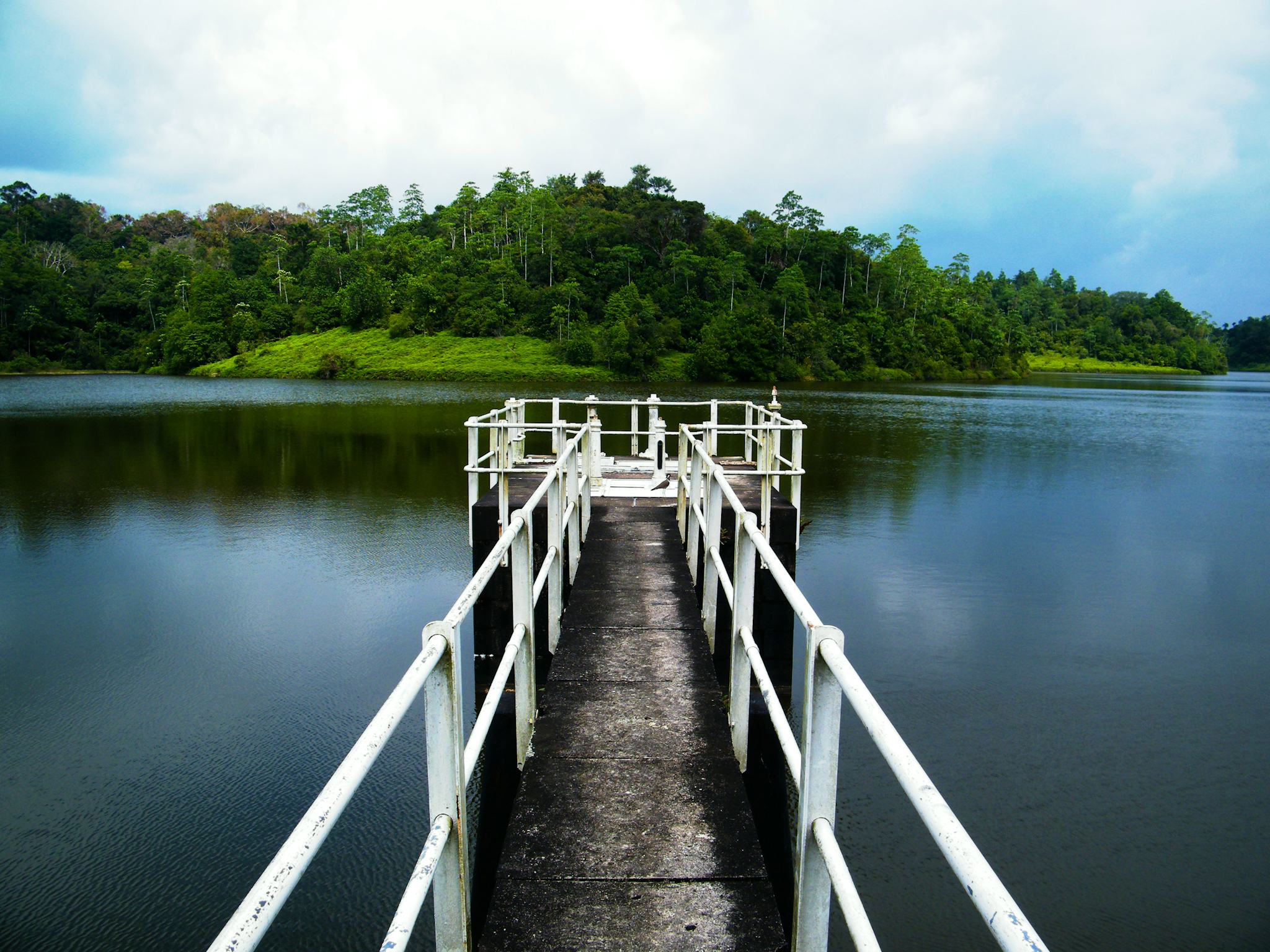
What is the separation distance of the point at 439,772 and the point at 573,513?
18.1ft

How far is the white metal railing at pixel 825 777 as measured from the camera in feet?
4.90

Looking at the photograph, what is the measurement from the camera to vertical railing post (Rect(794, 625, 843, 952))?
237 centimetres

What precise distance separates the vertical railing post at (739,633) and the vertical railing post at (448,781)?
1.80 m

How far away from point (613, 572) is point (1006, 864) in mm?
4069

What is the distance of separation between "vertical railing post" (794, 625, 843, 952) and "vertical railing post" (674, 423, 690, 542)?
6305 mm

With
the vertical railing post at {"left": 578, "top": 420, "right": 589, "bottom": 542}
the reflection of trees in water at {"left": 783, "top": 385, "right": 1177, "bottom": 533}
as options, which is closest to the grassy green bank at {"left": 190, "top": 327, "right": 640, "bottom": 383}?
the reflection of trees in water at {"left": 783, "top": 385, "right": 1177, "bottom": 533}

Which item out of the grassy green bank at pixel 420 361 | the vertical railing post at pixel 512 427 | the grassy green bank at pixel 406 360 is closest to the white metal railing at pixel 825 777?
the vertical railing post at pixel 512 427

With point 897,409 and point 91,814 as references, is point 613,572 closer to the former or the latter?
point 91,814

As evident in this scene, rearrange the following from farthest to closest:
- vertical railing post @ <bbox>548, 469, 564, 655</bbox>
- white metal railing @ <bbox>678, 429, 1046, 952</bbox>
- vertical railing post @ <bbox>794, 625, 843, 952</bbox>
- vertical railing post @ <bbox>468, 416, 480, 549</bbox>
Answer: vertical railing post @ <bbox>468, 416, 480, 549</bbox>, vertical railing post @ <bbox>548, 469, 564, 655</bbox>, vertical railing post @ <bbox>794, 625, 843, 952</bbox>, white metal railing @ <bbox>678, 429, 1046, 952</bbox>

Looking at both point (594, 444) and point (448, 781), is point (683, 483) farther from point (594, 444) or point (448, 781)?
point (448, 781)

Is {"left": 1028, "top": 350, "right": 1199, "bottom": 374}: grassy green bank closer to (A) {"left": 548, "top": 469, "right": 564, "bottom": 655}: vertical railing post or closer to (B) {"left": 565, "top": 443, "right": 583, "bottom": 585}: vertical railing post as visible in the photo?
(B) {"left": 565, "top": 443, "right": 583, "bottom": 585}: vertical railing post

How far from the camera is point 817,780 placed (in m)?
2.42

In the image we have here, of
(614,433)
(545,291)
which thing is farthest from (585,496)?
(545,291)

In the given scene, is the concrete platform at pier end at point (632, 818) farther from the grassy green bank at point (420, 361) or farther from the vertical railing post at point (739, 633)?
the grassy green bank at point (420, 361)
